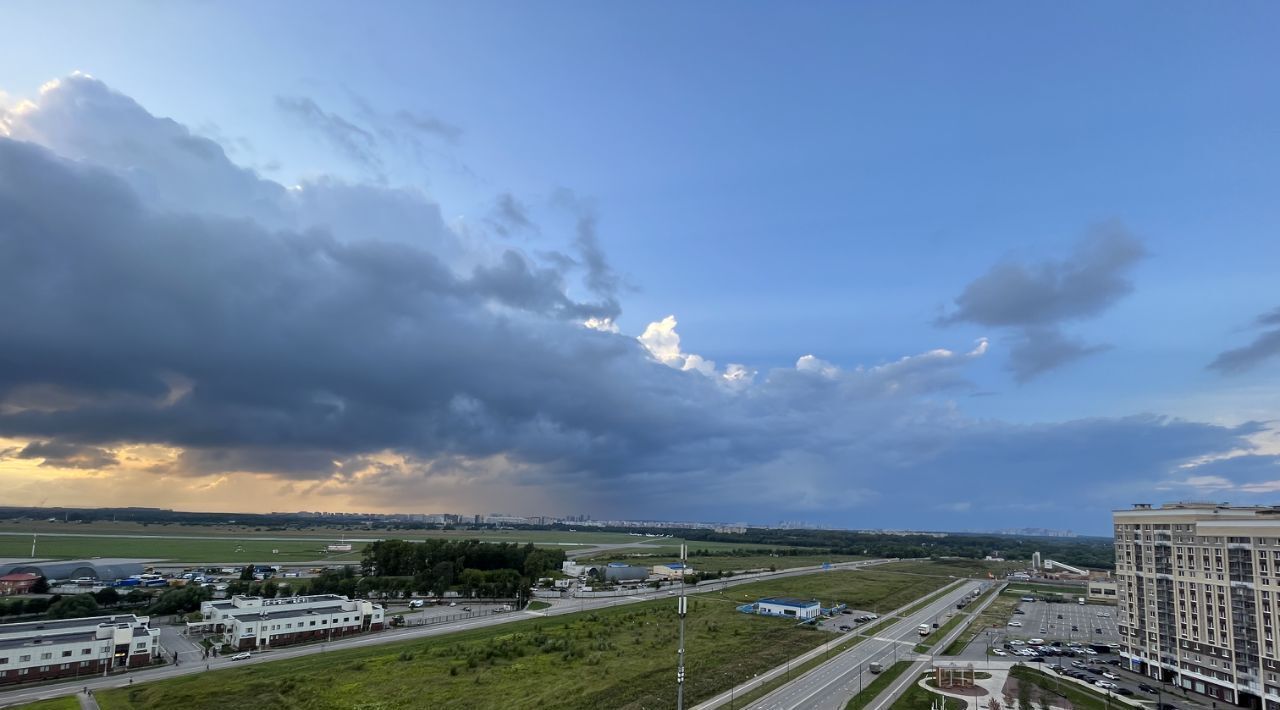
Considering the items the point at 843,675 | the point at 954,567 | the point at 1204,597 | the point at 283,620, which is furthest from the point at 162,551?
the point at 954,567

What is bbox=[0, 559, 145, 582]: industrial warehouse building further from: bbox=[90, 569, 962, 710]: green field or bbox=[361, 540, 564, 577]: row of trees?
bbox=[90, 569, 962, 710]: green field

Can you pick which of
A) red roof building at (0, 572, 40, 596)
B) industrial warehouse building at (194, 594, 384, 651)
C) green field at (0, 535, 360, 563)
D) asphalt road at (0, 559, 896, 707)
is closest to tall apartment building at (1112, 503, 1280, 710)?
asphalt road at (0, 559, 896, 707)

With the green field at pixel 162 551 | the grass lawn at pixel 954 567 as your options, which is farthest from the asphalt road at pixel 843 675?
the green field at pixel 162 551

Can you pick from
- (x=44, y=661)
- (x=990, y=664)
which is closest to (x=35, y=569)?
(x=44, y=661)

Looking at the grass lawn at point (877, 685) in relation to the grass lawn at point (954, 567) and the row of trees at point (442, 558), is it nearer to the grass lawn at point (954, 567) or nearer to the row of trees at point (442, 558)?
the row of trees at point (442, 558)

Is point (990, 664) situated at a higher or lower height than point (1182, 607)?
lower

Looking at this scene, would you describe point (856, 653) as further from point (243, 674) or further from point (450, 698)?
point (243, 674)
